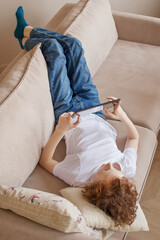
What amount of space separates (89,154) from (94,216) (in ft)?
1.28

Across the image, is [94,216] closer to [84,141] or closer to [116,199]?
[116,199]

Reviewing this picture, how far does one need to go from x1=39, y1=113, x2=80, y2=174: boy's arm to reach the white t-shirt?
0.16 ft

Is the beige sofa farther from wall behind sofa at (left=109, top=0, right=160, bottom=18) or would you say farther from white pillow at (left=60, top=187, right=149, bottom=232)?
wall behind sofa at (left=109, top=0, right=160, bottom=18)

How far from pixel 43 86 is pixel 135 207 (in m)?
0.74

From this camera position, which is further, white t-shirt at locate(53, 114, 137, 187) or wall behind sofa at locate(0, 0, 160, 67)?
wall behind sofa at locate(0, 0, 160, 67)

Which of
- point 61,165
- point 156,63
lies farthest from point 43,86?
point 156,63

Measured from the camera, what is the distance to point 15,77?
1642 mm

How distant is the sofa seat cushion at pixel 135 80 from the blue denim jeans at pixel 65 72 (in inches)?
7.7

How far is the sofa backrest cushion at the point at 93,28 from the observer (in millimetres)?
2223

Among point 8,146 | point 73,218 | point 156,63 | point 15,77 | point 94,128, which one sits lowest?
point 156,63

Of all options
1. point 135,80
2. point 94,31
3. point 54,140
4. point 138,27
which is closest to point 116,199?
point 54,140

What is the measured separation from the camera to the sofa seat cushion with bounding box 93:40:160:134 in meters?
2.06

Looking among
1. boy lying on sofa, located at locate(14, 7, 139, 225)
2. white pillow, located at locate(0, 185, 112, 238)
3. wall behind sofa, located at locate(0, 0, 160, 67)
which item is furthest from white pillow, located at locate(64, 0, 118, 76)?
white pillow, located at locate(0, 185, 112, 238)

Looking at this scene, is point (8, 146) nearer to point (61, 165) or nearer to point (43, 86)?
point (61, 165)
